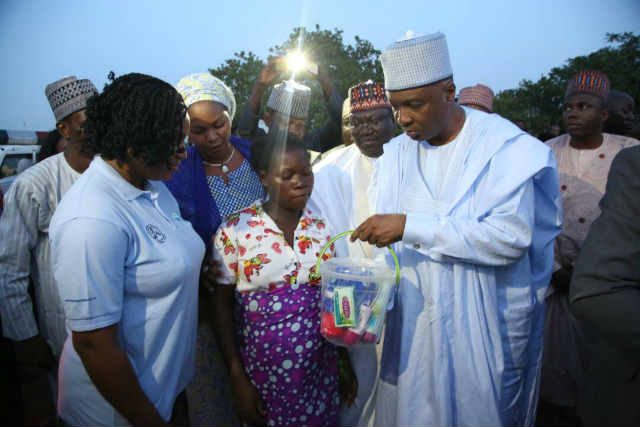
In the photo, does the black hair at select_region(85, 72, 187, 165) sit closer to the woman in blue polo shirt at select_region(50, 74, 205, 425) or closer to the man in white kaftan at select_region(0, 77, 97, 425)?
the woman in blue polo shirt at select_region(50, 74, 205, 425)

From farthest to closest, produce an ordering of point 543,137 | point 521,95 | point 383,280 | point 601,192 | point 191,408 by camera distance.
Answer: point 521,95
point 543,137
point 601,192
point 191,408
point 383,280

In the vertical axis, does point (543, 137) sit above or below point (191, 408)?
above

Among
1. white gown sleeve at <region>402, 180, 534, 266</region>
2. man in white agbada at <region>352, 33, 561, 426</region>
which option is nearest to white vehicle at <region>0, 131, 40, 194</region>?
man in white agbada at <region>352, 33, 561, 426</region>

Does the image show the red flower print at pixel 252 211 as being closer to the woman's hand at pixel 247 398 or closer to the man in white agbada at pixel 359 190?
the man in white agbada at pixel 359 190

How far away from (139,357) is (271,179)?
1078 millimetres

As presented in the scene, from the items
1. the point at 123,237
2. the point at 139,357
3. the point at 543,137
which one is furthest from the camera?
the point at 543,137

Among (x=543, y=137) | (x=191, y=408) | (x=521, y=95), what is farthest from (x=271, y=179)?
(x=521, y=95)

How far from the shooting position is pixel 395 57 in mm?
2324

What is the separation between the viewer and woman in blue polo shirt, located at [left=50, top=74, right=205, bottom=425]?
4.84ft

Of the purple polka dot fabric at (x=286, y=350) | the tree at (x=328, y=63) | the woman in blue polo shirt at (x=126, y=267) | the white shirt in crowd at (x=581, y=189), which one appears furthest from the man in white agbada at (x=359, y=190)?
the tree at (x=328, y=63)

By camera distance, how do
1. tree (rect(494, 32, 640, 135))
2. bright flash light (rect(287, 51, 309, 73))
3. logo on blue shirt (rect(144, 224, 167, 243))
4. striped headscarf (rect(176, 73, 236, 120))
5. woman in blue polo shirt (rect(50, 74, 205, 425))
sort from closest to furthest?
woman in blue polo shirt (rect(50, 74, 205, 425)) → logo on blue shirt (rect(144, 224, 167, 243)) → striped headscarf (rect(176, 73, 236, 120)) → bright flash light (rect(287, 51, 309, 73)) → tree (rect(494, 32, 640, 135))

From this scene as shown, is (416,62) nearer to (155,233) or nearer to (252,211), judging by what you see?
(252,211)

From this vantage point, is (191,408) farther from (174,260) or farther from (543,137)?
(543,137)

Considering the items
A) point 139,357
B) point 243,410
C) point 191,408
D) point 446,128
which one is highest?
point 446,128
